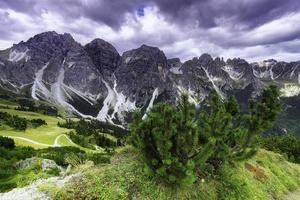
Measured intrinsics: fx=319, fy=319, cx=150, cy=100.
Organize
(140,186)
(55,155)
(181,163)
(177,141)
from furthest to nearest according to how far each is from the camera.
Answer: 1. (55,155)
2. (140,186)
3. (177,141)
4. (181,163)

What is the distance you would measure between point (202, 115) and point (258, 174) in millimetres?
7038

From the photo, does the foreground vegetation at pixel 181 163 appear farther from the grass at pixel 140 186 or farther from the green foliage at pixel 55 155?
the green foliage at pixel 55 155

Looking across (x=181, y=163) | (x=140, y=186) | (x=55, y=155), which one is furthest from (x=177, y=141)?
(x=55, y=155)

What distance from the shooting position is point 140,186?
16.3 metres

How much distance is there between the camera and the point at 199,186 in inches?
675

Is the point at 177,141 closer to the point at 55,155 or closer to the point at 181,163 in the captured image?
the point at 181,163

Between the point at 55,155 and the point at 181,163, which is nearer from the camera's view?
the point at 181,163

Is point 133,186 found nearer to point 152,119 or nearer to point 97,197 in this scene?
point 97,197

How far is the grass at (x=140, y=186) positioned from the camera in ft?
52.2

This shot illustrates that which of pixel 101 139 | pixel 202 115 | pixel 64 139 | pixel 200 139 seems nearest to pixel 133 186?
pixel 200 139

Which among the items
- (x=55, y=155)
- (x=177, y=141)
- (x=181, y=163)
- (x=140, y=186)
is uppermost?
(x=177, y=141)

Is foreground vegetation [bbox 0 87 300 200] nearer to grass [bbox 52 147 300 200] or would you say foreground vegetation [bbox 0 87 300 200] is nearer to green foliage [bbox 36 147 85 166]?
grass [bbox 52 147 300 200]

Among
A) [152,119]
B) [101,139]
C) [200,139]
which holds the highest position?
[152,119]

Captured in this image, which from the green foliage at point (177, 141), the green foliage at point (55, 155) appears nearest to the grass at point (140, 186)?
the green foliage at point (177, 141)
